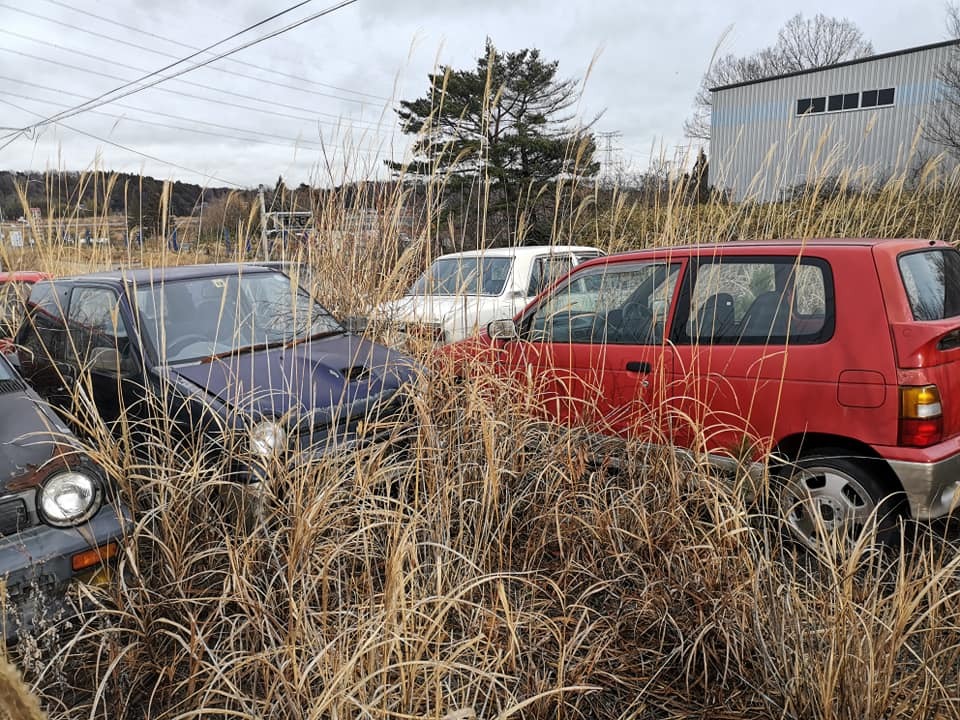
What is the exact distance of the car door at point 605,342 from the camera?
10.4 feet

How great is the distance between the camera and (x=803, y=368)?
287 cm

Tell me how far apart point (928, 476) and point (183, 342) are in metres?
3.76

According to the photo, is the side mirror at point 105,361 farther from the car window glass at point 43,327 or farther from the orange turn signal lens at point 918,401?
the orange turn signal lens at point 918,401

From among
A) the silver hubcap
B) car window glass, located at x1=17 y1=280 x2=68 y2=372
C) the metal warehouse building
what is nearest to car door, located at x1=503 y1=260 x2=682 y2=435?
the silver hubcap

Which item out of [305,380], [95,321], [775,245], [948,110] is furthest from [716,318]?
[948,110]

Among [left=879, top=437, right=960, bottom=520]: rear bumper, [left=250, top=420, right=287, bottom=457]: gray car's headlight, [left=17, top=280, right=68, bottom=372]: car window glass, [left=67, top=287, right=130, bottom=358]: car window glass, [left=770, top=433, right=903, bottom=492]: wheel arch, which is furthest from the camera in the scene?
[left=17, top=280, right=68, bottom=372]: car window glass

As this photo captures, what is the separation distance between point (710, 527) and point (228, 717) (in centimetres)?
172

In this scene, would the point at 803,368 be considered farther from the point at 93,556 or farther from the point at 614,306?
the point at 93,556

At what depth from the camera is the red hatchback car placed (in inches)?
103

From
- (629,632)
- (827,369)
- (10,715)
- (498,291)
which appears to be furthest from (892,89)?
(10,715)

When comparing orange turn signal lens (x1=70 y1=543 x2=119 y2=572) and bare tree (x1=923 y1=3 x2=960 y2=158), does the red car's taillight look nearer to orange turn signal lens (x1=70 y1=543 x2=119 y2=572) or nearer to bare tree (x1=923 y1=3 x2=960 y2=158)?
orange turn signal lens (x1=70 y1=543 x2=119 y2=572)

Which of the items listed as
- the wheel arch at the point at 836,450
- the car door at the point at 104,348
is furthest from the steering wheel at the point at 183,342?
the wheel arch at the point at 836,450

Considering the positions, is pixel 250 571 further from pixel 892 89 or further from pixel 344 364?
pixel 892 89

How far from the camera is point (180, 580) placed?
214cm
